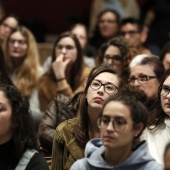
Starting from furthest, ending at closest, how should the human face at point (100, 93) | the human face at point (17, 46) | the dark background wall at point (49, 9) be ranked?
1. the dark background wall at point (49, 9)
2. the human face at point (17, 46)
3. the human face at point (100, 93)

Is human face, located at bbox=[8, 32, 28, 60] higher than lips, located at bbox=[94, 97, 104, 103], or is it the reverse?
human face, located at bbox=[8, 32, 28, 60]

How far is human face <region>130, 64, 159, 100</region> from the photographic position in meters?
3.53

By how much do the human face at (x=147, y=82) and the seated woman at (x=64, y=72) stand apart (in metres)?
0.85

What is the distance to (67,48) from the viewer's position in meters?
4.73

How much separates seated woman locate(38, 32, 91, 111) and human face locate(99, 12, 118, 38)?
0.90m

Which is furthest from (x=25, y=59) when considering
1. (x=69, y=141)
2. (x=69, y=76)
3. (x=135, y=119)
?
(x=135, y=119)

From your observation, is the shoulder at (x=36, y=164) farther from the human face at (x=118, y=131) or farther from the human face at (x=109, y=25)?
the human face at (x=109, y=25)

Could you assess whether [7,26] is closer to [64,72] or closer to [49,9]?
[64,72]

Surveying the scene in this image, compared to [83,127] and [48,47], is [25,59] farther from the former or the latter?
[83,127]

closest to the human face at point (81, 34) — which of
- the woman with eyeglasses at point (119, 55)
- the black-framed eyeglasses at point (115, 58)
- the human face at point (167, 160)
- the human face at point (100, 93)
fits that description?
the woman with eyeglasses at point (119, 55)

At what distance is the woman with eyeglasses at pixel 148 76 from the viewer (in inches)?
139

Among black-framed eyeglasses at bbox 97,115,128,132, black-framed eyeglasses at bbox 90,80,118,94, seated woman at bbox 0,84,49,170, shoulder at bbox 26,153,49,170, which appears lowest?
shoulder at bbox 26,153,49,170

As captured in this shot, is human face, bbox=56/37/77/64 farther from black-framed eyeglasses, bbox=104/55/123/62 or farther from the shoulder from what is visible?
the shoulder

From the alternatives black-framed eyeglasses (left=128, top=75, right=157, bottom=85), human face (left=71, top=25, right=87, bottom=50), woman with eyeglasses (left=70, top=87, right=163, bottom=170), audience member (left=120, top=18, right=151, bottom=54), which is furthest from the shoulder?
human face (left=71, top=25, right=87, bottom=50)
